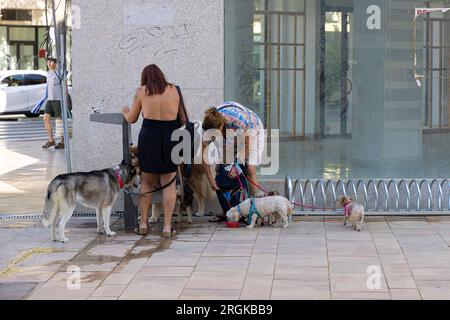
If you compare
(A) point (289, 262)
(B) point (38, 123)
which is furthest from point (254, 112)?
(B) point (38, 123)

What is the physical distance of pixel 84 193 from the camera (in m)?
9.20

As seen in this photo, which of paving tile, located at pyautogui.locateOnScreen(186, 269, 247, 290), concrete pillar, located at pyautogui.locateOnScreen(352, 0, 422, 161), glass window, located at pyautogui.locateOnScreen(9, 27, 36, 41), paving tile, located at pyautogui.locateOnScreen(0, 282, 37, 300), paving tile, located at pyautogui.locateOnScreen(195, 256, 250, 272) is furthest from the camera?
glass window, located at pyautogui.locateOnScreen(9, 27, 36, 41)

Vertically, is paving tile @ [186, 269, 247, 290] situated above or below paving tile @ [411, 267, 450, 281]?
below

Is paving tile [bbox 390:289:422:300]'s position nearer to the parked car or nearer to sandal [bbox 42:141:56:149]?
sandal [bbox 42:141:56:149]

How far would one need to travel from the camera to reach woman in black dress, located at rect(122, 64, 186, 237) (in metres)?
9.19

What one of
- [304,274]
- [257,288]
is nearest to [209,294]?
[257,288]

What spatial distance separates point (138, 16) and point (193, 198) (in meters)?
2.17

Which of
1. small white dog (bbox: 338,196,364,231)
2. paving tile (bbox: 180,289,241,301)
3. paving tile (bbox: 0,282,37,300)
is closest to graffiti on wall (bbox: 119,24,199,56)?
small white dog (bbox: 338,196,364,231)

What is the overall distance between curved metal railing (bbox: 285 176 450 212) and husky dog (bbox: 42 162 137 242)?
2.20m

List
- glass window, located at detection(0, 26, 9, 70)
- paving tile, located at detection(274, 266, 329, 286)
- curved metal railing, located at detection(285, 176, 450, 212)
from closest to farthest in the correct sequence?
paving tile, located at detection(274, 266, 329, 286), curved metal railing, located at detection(285, 176, 450, 212), glass window, located at detection(0, 26, 9, 70)

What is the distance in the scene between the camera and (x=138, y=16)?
10578mm

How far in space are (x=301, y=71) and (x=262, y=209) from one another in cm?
213

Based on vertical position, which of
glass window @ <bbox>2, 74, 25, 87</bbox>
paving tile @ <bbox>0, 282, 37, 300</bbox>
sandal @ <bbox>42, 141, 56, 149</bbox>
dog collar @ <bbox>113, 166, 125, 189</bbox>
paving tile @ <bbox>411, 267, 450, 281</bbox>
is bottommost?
paving tile @ <bbox>0, 282, 37, 300</bbox>

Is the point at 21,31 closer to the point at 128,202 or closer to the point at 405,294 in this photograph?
the point at 128,202
